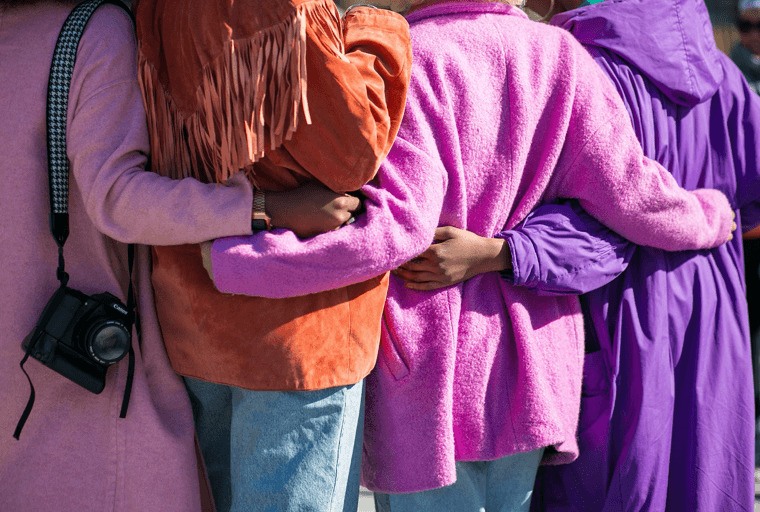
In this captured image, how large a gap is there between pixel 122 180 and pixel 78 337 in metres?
0.30

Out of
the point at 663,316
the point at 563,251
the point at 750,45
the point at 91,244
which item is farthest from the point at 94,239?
the point at 750,45

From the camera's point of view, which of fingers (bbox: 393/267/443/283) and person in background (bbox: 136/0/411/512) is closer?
person in background (bbox: 136/0/411/512)

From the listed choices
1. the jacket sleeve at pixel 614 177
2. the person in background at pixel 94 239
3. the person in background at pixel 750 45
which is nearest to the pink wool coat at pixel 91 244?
the person in background at pixel 94 239

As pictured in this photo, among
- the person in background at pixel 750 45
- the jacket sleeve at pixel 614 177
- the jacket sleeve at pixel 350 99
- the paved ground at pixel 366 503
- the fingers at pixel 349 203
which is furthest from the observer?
the person in background at pixel 750 45

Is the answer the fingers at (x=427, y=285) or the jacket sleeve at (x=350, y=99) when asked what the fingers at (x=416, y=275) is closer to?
the fingers at (x=427, y=285)

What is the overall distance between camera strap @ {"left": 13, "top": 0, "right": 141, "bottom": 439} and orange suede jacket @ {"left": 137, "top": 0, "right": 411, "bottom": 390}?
0.13 metres

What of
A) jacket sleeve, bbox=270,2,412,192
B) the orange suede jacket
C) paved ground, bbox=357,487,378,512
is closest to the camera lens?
the orange suede jacket

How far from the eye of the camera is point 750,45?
4.86m

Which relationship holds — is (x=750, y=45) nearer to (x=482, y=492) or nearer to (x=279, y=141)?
(x=482, y=492)

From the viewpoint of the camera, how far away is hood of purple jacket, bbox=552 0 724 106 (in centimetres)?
246

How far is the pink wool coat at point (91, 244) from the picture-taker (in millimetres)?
1933

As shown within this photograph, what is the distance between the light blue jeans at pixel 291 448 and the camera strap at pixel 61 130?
0.24m

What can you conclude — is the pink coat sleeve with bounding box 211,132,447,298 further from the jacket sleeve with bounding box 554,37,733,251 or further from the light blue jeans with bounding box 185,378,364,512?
the jacket sleeve with bounding box 554,37,733,251

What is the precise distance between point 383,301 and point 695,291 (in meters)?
0.84
